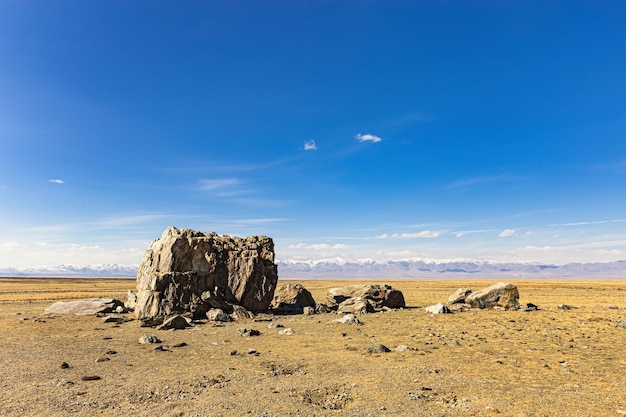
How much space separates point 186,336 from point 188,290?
8.17 m

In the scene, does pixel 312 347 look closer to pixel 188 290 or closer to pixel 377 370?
pixel 377 370

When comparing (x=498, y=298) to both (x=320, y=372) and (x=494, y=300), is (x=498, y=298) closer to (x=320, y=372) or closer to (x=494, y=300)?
(x=494, y=300)

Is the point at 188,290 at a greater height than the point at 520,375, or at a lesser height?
greater

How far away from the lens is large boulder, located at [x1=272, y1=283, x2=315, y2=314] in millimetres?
36484

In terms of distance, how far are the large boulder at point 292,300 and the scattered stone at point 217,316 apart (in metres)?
7.87

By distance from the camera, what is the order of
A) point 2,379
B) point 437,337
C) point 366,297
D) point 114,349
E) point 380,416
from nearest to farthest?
point 380,416, point 2,379, point 114,349, point 437,337, point 366,297

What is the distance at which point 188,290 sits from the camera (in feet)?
97.3

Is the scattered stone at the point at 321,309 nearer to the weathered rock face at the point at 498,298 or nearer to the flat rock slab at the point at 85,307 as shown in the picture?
the weathered rock face at the point at 498,298

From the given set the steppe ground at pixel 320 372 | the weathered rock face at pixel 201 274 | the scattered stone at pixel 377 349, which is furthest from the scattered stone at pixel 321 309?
the scattered stone at pixel 377 349

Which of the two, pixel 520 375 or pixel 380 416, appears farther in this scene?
pixel 520 375

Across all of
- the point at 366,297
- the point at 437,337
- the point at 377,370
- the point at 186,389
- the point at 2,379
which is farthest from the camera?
the point at 366,297

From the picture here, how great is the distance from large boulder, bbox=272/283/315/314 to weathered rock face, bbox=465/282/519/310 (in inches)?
595

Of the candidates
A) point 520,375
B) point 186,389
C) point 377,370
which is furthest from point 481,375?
point 186,389

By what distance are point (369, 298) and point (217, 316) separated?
51.9 ft
